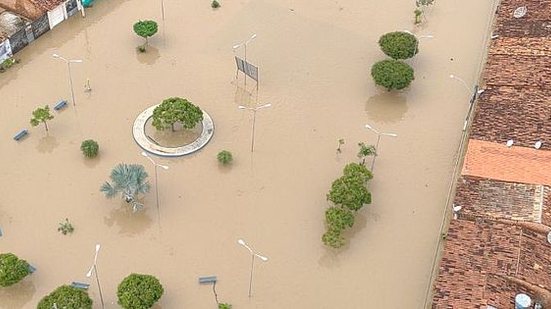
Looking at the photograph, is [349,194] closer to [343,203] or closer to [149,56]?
[343,203]

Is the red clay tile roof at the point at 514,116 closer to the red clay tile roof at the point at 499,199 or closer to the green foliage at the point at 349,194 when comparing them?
the red clay tile roof at the point at 499,199

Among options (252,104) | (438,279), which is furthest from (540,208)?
(252,104)

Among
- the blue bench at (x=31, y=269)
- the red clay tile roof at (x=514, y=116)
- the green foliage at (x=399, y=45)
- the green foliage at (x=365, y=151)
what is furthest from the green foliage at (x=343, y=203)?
the blue bench at (x=31, y=269)

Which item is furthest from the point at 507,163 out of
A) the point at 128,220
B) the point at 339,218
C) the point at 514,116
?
the point at 128,220

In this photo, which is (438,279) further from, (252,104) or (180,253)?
(252,104)

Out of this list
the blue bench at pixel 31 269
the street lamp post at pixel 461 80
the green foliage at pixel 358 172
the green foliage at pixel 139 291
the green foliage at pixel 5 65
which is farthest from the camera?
the street lamp post at pixel 461 80
